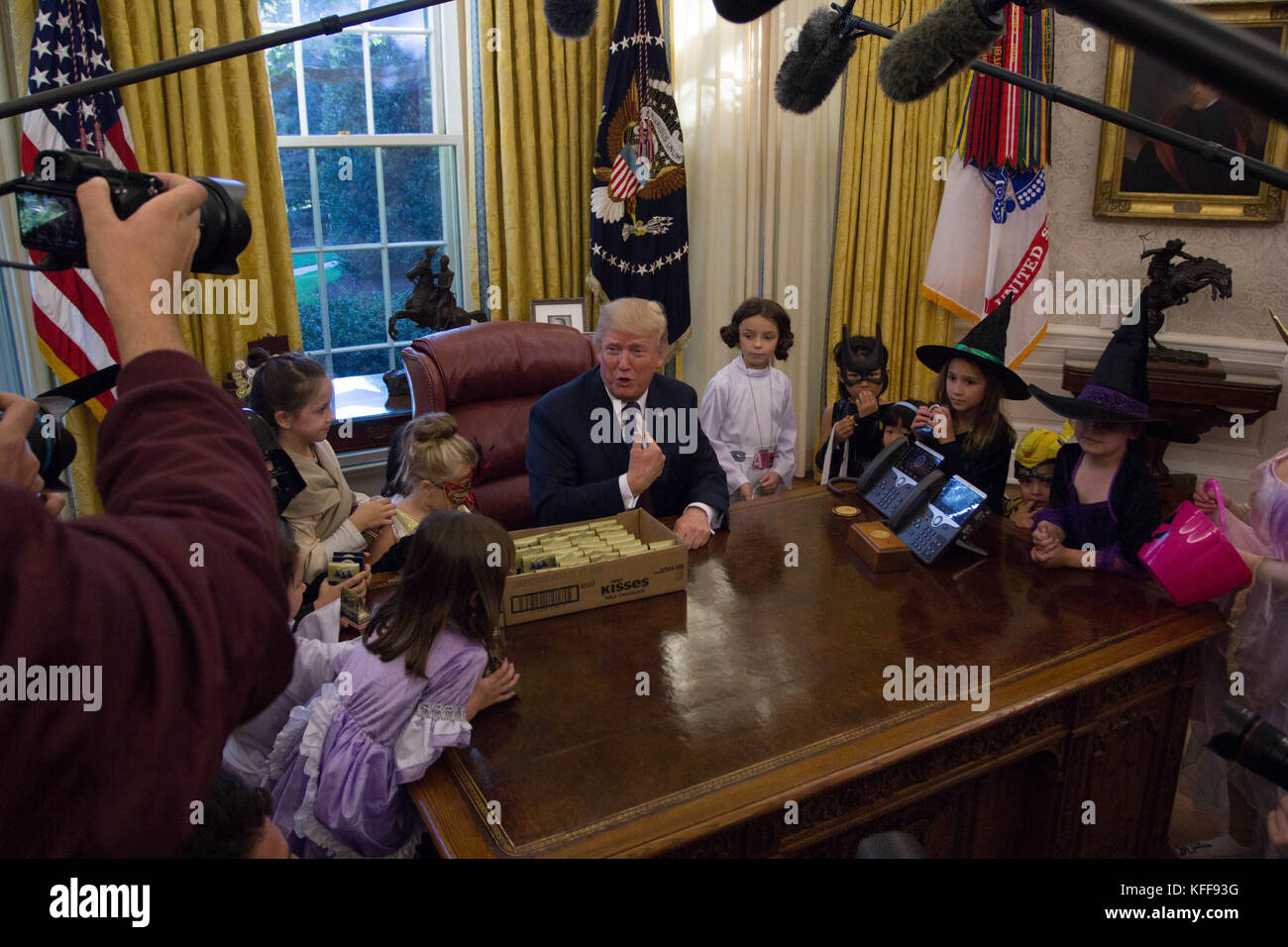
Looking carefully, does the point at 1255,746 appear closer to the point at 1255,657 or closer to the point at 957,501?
the point at 957,501

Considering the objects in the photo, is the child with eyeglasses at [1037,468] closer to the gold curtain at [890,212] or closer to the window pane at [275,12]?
the gold curtain at [890,212]

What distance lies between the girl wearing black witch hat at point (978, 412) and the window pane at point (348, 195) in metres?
2.91

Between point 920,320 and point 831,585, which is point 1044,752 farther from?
point 920,320

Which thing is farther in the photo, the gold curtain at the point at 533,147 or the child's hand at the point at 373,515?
the gold curtain at the point at 533,147

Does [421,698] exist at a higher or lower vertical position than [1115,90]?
lower

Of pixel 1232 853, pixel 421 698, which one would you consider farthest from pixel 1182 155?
pixel 421 698

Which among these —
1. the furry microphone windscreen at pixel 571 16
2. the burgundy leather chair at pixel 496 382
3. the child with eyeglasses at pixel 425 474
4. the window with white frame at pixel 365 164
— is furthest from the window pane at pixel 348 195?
the furry microphone windscreen at pixel 571 16

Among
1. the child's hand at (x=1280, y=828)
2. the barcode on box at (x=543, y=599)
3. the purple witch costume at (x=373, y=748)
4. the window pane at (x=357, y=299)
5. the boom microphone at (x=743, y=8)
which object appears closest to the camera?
the boom microphone at (x=743, y=8)

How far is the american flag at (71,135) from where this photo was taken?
3332mm

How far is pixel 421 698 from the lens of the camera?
1726 mm

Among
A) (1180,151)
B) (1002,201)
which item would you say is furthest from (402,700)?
(1180,151)

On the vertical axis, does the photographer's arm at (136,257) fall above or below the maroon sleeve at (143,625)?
above
